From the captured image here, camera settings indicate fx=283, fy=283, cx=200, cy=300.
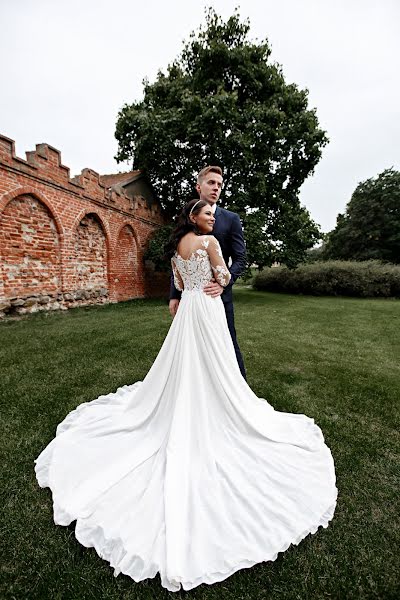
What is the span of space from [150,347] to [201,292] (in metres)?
3.75

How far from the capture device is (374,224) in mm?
29859

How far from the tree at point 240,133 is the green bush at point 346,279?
5.96 metres

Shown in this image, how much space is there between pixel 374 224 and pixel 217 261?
3377 centimetres

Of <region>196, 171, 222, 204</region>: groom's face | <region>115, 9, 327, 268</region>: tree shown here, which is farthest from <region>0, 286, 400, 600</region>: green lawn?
<region>115, 9, 327, 268</region>: tree

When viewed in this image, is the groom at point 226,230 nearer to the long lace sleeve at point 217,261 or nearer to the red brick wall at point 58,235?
the long lace sleeve at point 217,261

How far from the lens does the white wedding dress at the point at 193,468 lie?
1684 millimetres

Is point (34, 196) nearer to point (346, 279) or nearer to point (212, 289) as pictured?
point (212, 289)

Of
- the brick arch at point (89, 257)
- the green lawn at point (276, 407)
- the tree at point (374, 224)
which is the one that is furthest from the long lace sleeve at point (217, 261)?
the tree at point (374, 224)

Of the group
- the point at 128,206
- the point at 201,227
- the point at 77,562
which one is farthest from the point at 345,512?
the point at 128,206

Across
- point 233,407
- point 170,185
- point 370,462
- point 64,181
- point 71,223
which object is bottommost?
point 370,462

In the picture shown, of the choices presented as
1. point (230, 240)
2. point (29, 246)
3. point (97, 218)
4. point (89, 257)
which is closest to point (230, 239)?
point (230, 240)

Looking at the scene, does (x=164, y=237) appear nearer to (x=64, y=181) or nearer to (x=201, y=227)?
(x=64, y=181)

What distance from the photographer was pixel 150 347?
6.05 meters

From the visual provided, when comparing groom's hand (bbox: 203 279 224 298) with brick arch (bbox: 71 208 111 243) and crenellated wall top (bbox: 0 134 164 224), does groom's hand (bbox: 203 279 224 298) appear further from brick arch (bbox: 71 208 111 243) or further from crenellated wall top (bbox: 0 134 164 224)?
brick arch (bbox: 71 208 111 243)
